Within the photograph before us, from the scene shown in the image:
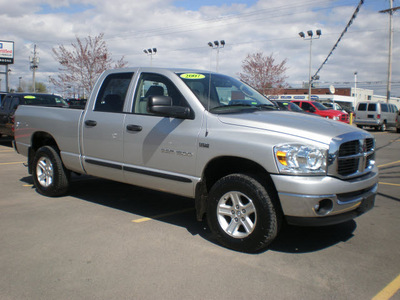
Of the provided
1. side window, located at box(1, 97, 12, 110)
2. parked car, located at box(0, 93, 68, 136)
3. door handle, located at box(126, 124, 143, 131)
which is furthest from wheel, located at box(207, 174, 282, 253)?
side window, located at box(1, 97, 12, 110)

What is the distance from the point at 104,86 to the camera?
560 cm

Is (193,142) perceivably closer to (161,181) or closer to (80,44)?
(161,181)

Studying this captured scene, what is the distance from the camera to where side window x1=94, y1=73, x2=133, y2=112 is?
17.4ft

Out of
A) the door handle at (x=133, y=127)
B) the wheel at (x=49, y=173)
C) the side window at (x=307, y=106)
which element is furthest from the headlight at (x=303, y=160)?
the side window at (x=307, y=106)

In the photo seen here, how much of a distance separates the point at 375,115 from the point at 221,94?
79.6ft

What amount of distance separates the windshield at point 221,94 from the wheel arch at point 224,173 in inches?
23.7

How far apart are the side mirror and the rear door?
932 millimetres

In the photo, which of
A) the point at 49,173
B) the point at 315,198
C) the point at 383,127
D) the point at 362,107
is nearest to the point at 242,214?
the point at 315,198

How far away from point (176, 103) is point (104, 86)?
1.45 m

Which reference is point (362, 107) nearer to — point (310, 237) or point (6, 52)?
point (310, 237)

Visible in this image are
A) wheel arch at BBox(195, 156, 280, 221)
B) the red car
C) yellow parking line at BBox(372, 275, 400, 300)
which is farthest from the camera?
the red car

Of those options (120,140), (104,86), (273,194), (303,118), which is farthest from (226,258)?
(104,86)

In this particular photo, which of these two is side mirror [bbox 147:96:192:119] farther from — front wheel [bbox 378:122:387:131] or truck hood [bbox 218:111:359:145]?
front wheel [bbox 378:122:387:131]

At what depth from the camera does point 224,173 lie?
14.9ft
